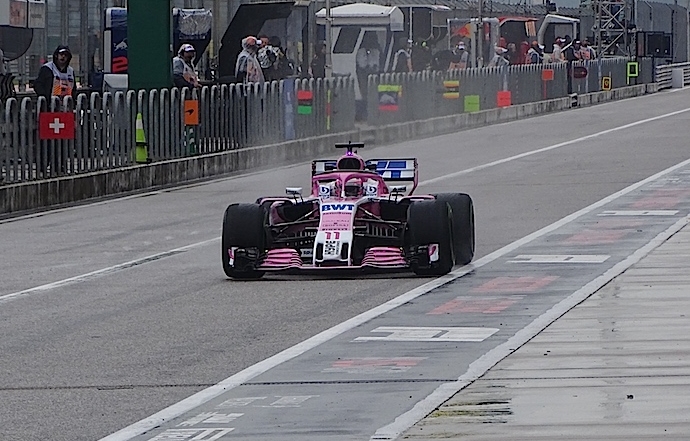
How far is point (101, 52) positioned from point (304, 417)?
A: 88.4 feet

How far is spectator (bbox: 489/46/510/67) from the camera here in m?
51.0

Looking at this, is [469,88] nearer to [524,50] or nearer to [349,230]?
[524,50]

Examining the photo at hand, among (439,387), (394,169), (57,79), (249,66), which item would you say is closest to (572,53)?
(249,66)

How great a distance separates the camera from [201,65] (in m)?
41.0

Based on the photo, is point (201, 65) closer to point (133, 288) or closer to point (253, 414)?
point (133, 288)

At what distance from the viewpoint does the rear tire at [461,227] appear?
48.4 ft

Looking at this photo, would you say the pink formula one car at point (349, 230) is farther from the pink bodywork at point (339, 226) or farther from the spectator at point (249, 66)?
the spectator at point (249, 66)

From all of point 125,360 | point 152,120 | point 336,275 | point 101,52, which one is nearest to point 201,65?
point 101,52

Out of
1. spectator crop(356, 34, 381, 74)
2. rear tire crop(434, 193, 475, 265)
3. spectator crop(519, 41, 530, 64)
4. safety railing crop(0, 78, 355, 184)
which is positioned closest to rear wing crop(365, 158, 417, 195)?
rear tire crop(434, 193, 475, 265)

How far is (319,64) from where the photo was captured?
4406 centimetres

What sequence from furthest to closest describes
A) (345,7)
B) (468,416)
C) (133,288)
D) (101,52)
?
(345,7) → (101,52) → (133,288) → (468,416)

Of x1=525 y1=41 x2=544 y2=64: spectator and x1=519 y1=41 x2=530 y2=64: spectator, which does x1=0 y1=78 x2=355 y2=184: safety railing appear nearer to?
x1=525 y1=41 x2=544 y2=64: spectator

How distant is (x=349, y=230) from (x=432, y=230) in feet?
2.21

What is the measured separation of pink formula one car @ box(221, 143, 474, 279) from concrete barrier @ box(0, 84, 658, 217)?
7769 mm
